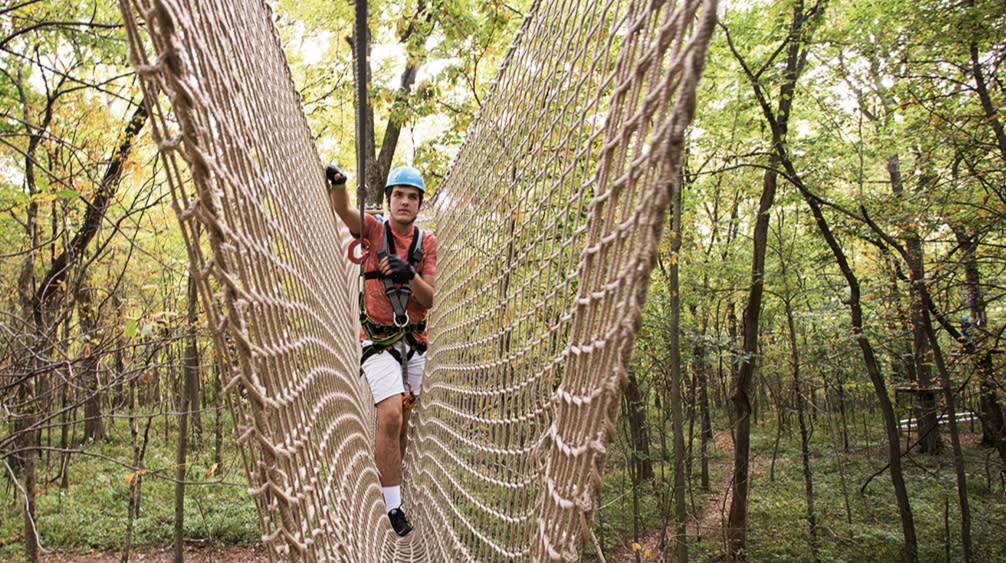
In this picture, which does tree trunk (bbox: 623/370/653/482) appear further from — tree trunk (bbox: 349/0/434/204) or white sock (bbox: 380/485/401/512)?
white sock (bbox: 380/485/401/512)

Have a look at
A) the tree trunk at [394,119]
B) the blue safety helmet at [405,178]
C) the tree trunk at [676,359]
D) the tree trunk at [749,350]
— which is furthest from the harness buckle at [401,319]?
the tree trunk at [749,350]

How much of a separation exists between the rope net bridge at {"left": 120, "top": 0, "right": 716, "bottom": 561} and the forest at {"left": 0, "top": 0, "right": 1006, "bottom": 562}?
6.2 inches

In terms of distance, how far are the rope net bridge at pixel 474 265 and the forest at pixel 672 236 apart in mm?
158

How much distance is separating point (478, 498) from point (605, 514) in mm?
6640

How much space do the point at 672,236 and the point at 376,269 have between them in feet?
7.51

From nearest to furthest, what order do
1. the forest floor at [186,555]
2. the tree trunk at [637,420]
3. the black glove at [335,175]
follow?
the black glove at [335,175]
the forest floor at [186,555]
the tree trunk at [637,420]

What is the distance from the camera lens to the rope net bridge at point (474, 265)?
0.56 m

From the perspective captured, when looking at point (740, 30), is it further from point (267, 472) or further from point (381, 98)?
point (267, 472)

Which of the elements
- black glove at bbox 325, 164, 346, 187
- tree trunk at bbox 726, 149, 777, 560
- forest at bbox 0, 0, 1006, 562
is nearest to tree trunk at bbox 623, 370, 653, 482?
forest at bbox 0, 0, 1006, 562

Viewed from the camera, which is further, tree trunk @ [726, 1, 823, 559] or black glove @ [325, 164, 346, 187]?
tree trunk @ [726, 1, 823, 559]

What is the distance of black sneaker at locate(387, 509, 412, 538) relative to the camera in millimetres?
1916

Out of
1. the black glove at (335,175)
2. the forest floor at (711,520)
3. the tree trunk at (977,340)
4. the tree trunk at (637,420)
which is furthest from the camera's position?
the tree trunk at (637,420)

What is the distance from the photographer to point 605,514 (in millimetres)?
7402

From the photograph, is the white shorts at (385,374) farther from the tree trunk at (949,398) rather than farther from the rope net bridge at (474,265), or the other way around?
Result: the tree trunk at (949,398)
